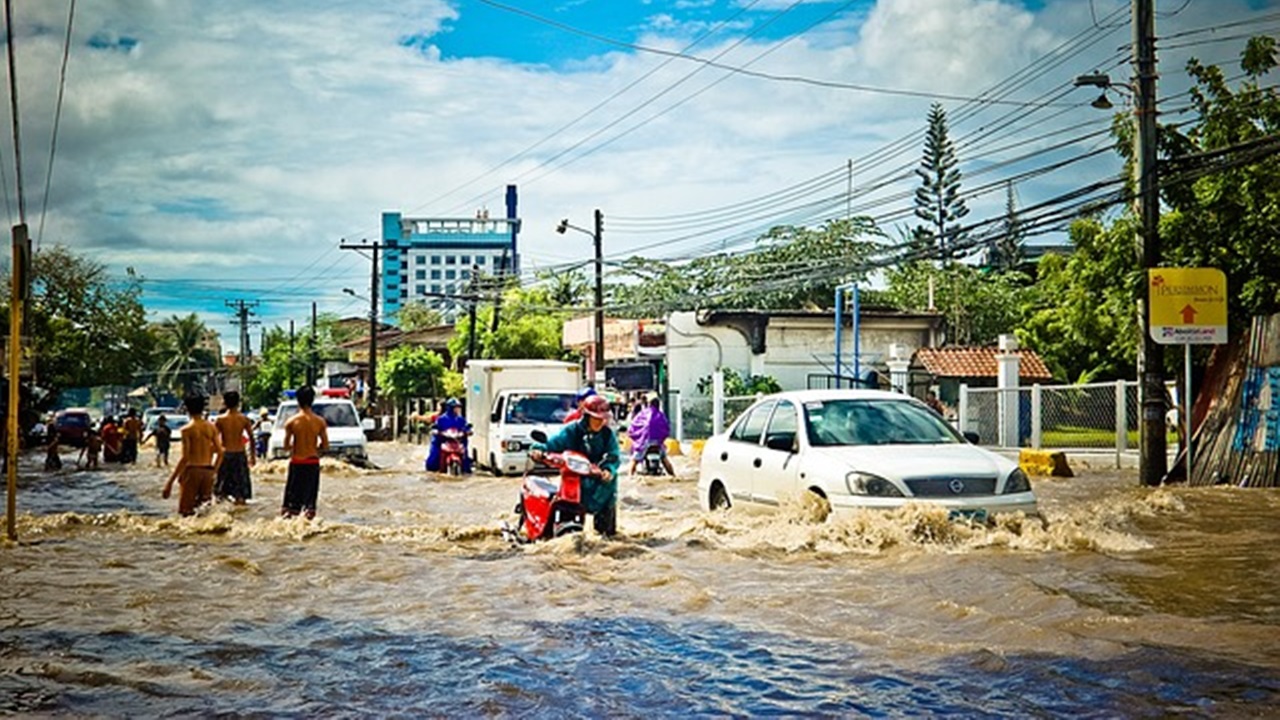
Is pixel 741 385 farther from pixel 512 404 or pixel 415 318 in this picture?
pixel 415 318

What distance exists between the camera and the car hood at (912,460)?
36.7 feet

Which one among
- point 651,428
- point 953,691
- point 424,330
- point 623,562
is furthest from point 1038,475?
point 424,330

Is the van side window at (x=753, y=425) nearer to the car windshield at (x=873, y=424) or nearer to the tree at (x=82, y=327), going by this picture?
the car windshield at (x=873, y=424)

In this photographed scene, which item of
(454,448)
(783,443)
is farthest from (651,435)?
(783,443)

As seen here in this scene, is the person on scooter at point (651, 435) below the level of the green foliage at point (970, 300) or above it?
below

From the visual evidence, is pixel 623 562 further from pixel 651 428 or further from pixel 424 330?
pixel 424 330

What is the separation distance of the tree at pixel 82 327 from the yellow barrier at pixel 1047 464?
1921 inches

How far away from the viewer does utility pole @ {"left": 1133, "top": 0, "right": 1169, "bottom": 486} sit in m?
19.3

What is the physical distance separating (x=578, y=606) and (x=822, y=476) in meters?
3.24

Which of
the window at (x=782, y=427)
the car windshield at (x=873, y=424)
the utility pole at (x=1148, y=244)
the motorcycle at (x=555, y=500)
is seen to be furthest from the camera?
the utility pole at (x=1148, y=244)

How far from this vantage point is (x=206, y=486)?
→ 1530 centimetres

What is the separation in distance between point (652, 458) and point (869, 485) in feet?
44.4

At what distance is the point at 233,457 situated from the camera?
16.9m

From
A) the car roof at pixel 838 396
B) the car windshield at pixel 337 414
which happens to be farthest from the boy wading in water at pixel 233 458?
the car windshield at pixel 337 414
